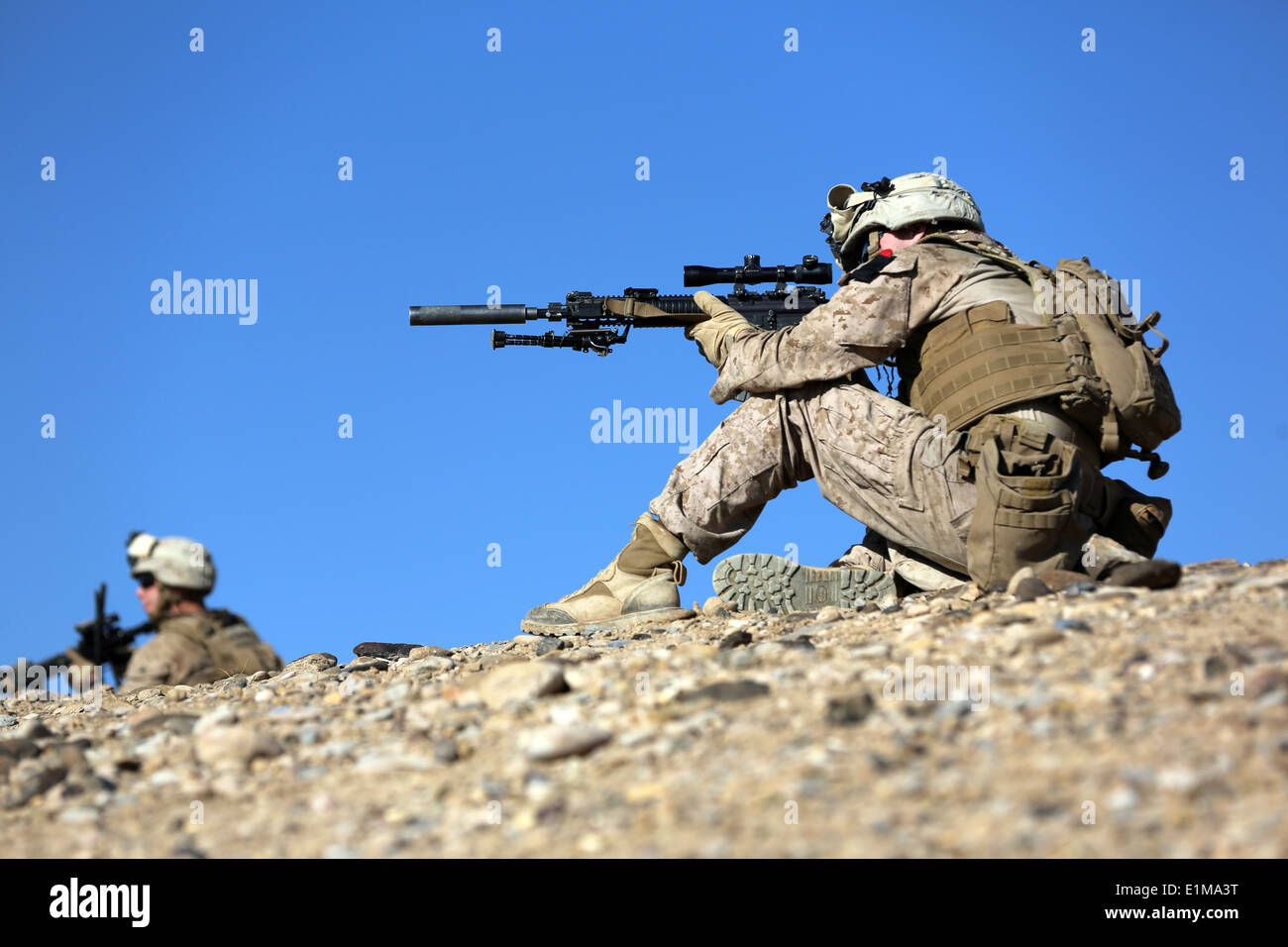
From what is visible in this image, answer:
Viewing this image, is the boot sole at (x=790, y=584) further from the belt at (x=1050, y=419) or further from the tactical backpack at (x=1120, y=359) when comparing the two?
the tactical backpack at (x=1120, y=359)

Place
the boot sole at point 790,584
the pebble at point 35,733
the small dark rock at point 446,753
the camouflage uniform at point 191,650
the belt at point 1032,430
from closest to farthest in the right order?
the small dark rock at point 446,753
the camouflage uniform at point 191,650
the pebble at point 35,733
the belt at point 1032,430
the boot sole at point 790,584

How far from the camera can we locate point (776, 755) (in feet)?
13.0

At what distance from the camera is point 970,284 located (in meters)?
7.69

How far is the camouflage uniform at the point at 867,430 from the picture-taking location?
7484mm

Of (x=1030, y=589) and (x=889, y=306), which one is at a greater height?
(x=889, y=306)

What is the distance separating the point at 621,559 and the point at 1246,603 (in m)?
4.41

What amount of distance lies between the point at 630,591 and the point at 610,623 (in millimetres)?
318

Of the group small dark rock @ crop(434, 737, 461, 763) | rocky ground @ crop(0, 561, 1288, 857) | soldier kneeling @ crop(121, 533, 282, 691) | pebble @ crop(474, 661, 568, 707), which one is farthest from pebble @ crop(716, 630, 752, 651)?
soldier kneeling @ crop(121, 533, 282, 691)

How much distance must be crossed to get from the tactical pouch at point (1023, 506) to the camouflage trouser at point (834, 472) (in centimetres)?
35

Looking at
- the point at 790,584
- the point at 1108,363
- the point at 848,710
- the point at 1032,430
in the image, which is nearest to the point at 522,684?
the point at 848,710

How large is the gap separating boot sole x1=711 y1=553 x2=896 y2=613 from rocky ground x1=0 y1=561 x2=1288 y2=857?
1.83 m

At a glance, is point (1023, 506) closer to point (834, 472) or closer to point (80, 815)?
point (834, 472)

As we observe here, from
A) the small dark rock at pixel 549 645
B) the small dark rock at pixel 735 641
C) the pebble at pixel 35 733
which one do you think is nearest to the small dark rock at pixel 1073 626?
the small dark rock at pixel 735 641
